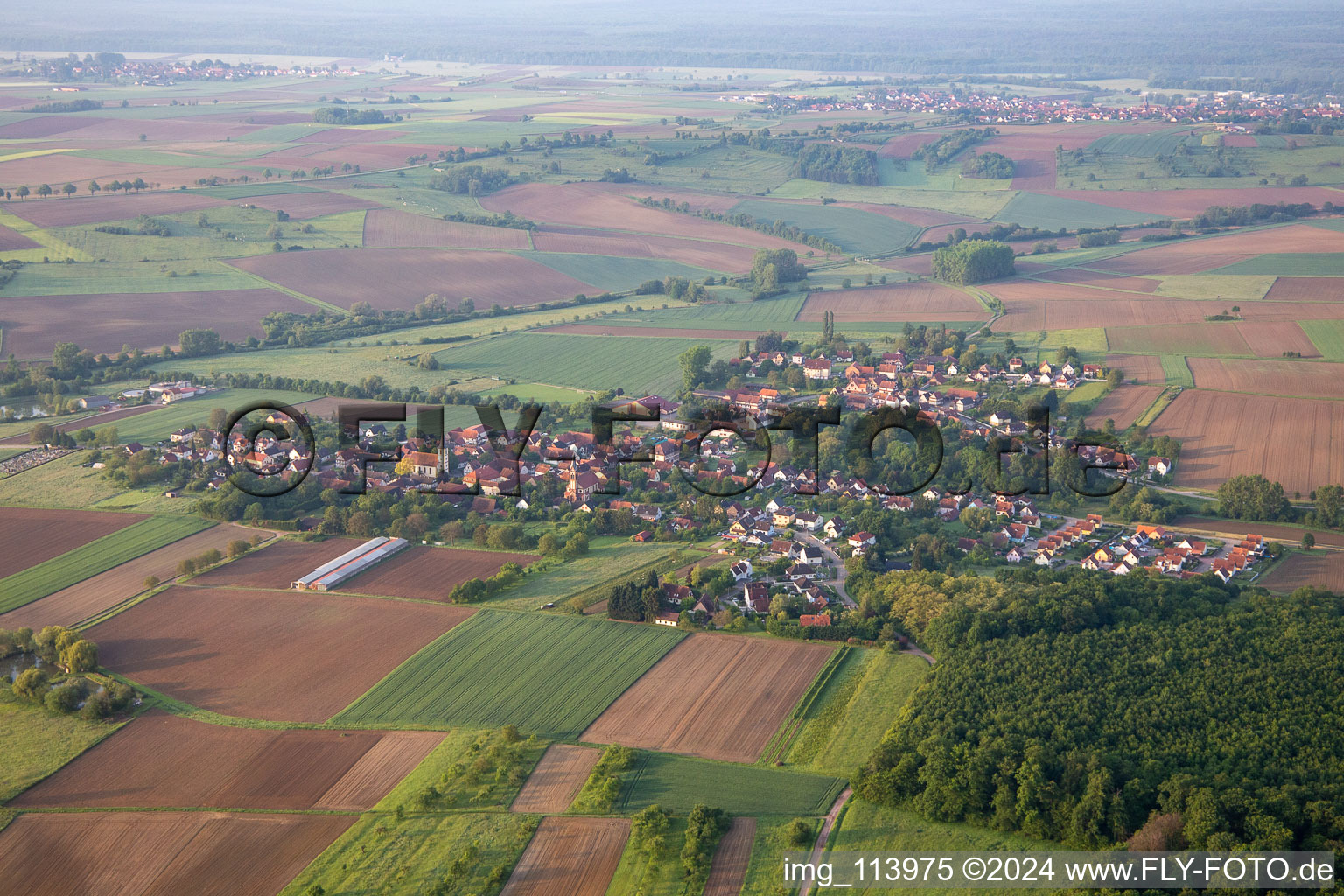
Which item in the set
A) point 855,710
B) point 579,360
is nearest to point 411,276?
point 579,360

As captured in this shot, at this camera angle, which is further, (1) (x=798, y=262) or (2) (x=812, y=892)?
(1) (x=798, y=262)

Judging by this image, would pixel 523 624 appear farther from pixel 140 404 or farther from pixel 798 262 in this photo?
pixel 798 262

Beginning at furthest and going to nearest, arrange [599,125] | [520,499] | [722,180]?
[599,125], [722,180], [520,499]

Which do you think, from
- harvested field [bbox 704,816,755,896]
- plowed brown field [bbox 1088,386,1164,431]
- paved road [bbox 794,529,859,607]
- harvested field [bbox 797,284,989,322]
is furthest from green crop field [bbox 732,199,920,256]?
harvested field [bbox 704,816,755,896]

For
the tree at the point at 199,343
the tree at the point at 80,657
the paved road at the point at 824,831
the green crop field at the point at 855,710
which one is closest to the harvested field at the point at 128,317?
the tree at the point at 199,343

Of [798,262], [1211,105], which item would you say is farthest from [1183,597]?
[1211,105]

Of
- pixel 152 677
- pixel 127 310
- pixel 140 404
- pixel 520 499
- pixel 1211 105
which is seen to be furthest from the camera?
pixel 1211 105

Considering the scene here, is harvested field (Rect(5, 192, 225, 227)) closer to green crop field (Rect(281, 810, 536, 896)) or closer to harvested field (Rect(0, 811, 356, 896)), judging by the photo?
harvested field (Rect(0, 811, 356, 896))

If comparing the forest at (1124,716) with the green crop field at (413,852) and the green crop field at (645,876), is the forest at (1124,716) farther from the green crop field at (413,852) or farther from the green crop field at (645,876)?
the green crop field at (413,852)
